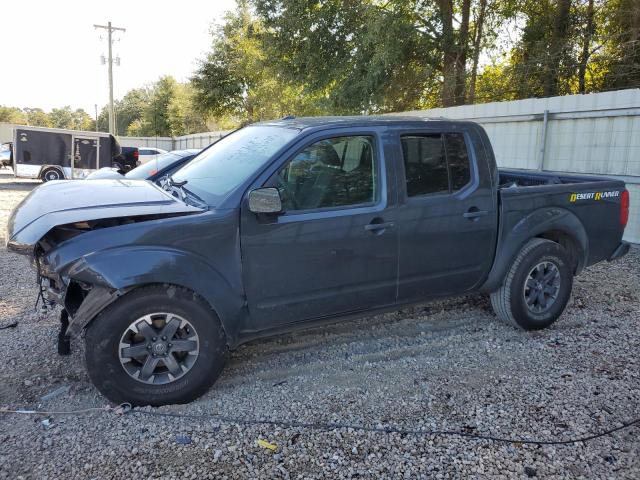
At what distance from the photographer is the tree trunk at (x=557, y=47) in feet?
43.0

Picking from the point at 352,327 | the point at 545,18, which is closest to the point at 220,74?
the point at 545,18

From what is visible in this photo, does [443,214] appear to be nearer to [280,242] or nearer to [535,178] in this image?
[280,242]

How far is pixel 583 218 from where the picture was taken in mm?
4762

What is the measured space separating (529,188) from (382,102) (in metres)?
12.0

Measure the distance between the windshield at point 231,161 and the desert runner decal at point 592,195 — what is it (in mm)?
2713

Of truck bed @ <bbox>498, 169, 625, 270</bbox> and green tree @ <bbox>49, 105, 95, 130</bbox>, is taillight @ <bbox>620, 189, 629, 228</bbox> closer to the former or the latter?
truck bed @ <bbox>498, 169, 625, 270</bbox>

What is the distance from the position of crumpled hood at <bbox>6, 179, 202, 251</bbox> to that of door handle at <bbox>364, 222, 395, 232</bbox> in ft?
3.89

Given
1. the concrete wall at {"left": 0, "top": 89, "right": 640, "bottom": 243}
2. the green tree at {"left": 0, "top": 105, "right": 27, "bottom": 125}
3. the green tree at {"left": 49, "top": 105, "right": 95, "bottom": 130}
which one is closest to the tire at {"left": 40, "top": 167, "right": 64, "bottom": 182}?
the concrete wall at {"left": 0, "top": 89, "right": 640, "bottom": 243}

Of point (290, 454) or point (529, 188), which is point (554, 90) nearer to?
point (529, 188)

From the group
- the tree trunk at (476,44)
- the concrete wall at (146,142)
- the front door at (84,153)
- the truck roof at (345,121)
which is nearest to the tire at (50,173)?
the front door at (84,153)

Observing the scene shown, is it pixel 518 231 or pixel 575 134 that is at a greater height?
pixel 575 134

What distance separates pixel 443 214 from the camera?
400 centimetres

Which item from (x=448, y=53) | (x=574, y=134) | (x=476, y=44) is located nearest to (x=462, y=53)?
(x=448, y=53)

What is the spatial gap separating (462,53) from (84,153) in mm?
13818
